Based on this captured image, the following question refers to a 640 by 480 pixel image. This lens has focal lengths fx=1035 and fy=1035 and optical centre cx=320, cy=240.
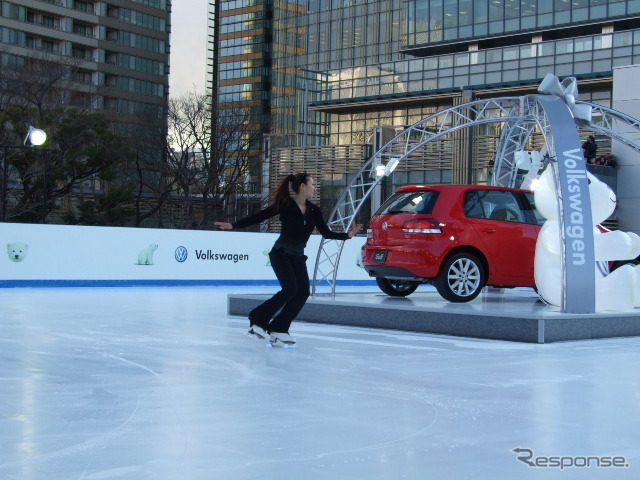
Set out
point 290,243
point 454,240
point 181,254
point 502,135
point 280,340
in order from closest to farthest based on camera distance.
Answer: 1. point 290,243
2. point 280,340
3. point 454,240
4. point 502,135
5. point 181,254

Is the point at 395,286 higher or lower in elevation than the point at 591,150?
lower

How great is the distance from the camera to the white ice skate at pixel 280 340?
31.7 ft

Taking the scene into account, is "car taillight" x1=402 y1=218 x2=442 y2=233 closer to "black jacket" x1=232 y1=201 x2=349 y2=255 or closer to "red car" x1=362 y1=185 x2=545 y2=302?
"red car" x1=362 y1=185 x2=545 y2=302

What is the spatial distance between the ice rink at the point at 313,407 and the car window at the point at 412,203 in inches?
91.9

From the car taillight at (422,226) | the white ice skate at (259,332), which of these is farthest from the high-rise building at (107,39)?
the white ice skate at (259,332)

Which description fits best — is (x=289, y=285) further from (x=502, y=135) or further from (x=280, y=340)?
(x=502, y=135)

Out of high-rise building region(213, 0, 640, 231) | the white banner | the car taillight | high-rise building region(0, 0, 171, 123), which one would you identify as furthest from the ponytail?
high-rise building region(0, 0, 171, 123)

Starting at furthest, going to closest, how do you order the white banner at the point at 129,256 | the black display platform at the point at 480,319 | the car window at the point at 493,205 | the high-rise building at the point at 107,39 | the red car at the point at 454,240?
1. the high-rise building at the point at 107,39
2. the white banner at the point at 129,256
3. the car window at the point at 493,205
4. the red car at the point at 454,240
5. the black display platform at the point at 480,319

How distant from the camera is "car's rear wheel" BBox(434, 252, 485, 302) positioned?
41.7 ft

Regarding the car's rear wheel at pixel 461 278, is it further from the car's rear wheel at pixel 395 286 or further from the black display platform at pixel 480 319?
the car's rear wheel at pixel 395 286

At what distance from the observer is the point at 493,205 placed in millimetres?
13227

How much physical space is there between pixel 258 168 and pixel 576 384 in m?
57.5

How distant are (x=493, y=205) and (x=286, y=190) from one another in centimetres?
443

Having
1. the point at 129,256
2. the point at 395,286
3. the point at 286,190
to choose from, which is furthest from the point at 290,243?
the point at 129,256
